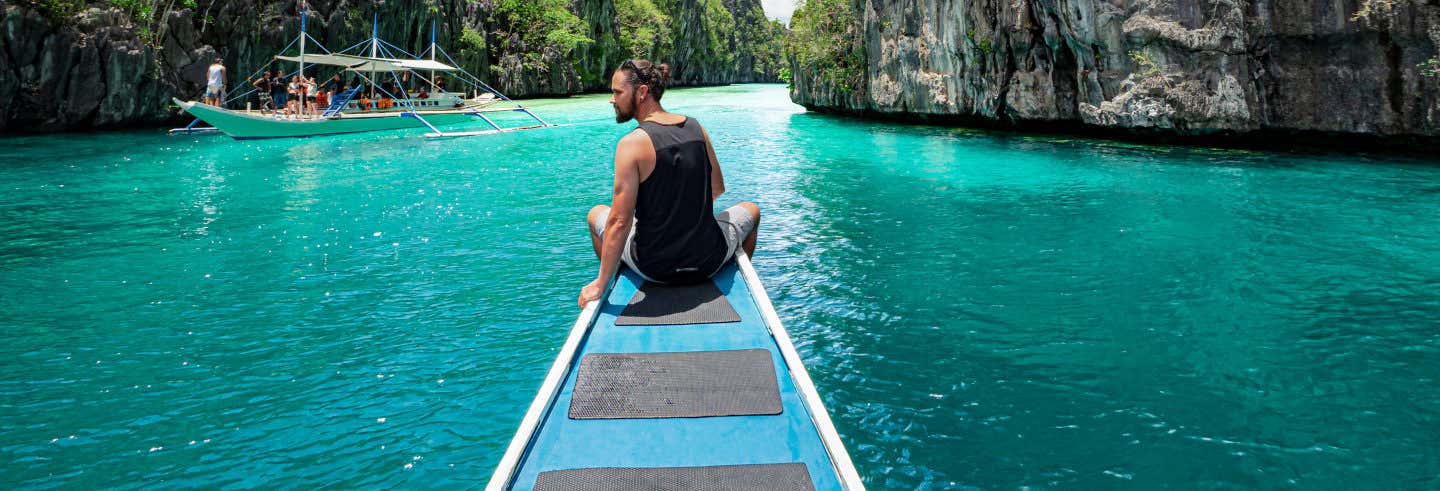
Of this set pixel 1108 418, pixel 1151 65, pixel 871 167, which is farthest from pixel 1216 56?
pixel 1108 418

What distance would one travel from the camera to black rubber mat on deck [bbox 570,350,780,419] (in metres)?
3.13

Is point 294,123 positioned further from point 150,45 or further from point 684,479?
point 684,479

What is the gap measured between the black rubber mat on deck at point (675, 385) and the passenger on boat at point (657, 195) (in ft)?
2.61

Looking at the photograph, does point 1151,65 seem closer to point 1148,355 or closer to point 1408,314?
point 1408,314

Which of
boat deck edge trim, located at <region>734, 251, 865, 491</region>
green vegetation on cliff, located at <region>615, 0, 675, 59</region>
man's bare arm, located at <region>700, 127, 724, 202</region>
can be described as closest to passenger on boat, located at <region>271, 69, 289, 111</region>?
man's bare arm, located at <region>700, 127, 724, 202</region>

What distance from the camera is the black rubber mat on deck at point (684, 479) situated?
8.52ft

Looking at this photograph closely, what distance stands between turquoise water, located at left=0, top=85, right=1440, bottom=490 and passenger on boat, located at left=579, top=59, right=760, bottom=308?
1.25 meters

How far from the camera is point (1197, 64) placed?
18.8 metres

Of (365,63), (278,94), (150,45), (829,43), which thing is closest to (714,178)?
(365,63)

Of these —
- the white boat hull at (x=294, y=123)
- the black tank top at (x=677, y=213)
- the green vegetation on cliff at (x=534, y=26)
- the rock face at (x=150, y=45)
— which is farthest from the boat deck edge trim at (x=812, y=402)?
the green vegetation on cliff at (x=534, y=26)

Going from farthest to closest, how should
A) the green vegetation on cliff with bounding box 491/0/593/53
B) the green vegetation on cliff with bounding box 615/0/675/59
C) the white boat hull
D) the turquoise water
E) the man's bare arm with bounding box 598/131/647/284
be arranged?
the green vegetation on cliff with bounding box 615/0/675/59
the green vegetation on cliff with bounding box 491/0/593/53
the white boat hull
the turquoise water
the man's bare arm with bounding box 598/131/647/284

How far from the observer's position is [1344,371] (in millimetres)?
5762

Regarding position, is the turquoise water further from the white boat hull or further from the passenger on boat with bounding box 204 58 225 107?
the passenger on boat with bounding box 204 58 225 107

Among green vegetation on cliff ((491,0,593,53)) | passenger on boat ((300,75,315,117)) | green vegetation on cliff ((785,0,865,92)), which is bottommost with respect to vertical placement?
passenger on boat ((300,75,315,117))
